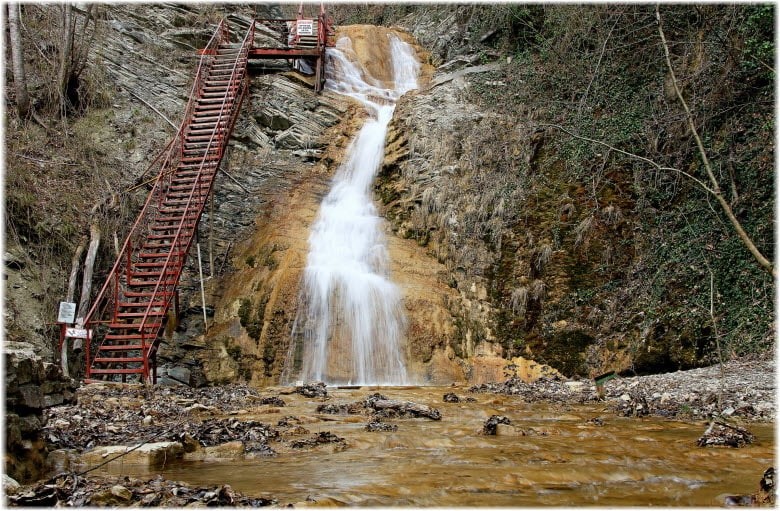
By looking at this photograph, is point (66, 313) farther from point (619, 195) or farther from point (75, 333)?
point (619, 195)

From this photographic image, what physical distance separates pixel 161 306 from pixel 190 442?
20.8 feet

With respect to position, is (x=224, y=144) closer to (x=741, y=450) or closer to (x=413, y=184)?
(x=413, y=184)

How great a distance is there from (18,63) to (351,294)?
8684mm

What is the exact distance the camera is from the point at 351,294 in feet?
38.1

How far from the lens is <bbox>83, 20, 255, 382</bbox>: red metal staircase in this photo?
10.0 metres

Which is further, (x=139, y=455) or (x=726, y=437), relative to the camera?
(x=726, y=437)

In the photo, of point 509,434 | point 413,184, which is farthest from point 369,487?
point 413,184

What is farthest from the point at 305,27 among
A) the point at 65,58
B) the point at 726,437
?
the point at 726,437

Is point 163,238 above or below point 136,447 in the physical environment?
above

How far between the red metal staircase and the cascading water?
8.36ft

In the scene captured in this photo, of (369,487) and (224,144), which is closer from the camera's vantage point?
(369,487)

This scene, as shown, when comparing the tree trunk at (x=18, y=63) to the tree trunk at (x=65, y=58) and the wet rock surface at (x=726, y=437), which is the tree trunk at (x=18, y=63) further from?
the wet rock surface at (x=726, y=437)

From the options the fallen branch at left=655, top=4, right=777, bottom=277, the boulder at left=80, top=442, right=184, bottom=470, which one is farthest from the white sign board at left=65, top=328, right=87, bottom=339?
the fallen branch at left=655, top=4, right=777, bottom=277

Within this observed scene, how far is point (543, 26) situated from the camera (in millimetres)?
17531
